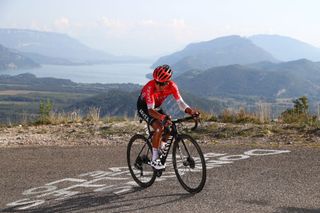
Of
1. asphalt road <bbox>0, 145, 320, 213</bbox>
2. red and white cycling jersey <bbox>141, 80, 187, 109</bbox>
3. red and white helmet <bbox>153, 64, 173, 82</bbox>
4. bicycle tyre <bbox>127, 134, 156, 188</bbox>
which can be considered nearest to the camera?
asphalt road <bbox>0, 145, 320, 213</bbox>

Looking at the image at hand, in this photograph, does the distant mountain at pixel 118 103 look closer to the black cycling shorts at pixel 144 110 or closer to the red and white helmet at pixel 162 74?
the black cycling shorts at pixel 144 110

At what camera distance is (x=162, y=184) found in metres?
7.13

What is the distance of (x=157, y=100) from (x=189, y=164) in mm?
1207

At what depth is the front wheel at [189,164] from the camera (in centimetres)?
637

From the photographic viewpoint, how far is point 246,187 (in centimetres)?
671

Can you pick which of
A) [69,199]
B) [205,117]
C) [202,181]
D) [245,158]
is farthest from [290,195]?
[205,117]

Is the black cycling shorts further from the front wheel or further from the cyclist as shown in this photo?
the front wheel

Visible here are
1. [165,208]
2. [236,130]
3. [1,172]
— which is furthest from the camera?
[236,130]

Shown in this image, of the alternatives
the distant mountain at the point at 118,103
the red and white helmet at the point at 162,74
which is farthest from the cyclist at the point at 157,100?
the distant mountain at the point at 118,103

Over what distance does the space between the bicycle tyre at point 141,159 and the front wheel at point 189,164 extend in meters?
0.54

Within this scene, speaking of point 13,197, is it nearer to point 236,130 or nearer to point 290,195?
point 290,195

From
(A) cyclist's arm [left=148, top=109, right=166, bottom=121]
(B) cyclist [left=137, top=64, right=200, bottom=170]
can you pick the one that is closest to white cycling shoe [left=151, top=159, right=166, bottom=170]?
(B) cyclist [left=137, top=64, right=200, bottom=170]

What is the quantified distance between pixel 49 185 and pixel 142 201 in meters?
2.00

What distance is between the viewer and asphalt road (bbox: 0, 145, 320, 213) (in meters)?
5.95
